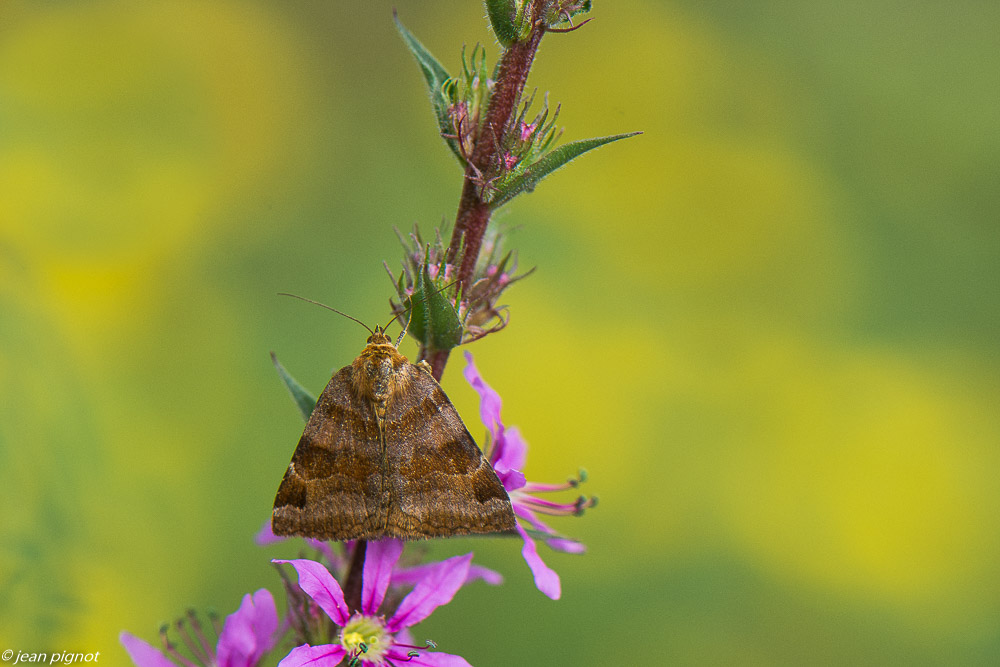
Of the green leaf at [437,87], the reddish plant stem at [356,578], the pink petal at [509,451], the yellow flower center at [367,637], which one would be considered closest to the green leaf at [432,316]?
the green leaf at [437,87]

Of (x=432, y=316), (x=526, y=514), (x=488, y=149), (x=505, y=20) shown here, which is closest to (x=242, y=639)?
(x=526, y=514)

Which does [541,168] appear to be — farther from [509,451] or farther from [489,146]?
[509,451]

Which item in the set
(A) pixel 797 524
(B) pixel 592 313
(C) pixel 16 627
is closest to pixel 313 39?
(B) pixel 592 313

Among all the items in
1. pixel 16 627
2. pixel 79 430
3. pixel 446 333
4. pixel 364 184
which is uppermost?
pixel 364 184

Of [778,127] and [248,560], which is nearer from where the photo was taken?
[248,560]

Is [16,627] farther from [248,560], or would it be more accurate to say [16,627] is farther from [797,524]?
[797,524]
